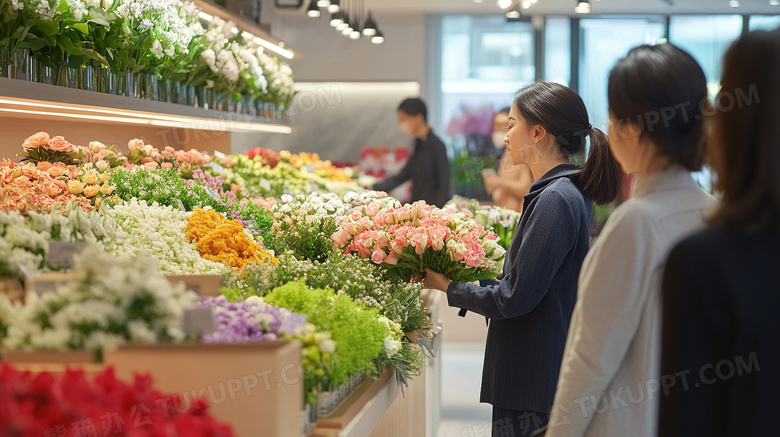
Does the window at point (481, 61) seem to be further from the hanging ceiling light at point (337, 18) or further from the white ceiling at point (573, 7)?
the hanging ceiling light at point (337, 18)

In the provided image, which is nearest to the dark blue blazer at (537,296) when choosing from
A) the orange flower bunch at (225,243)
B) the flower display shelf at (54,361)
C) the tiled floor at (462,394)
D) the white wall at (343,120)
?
the orange flower bunch at (225,243)

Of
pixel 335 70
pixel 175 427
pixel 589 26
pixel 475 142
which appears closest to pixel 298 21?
pixel 335 70

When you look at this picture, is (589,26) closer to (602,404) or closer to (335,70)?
(335,70)

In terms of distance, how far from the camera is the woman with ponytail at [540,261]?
7.04ft

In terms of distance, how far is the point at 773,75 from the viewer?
104cm

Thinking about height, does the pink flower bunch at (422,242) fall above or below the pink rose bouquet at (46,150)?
below

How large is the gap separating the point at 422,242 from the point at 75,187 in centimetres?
124

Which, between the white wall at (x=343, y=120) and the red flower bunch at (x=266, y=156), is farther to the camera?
the white wall at (x=343, y=120)

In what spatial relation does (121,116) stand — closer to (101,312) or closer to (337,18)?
(101,312)

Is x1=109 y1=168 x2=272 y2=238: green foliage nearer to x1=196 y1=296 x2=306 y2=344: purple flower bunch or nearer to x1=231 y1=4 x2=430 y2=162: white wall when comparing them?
x1=196 y1=296 x2=306 y2=344: purple flower bunch

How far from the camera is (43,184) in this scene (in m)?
2.63

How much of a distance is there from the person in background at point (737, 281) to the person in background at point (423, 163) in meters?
6.00

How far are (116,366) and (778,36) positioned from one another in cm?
113

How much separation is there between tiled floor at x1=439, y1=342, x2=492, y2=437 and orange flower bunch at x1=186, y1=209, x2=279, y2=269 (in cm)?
234
